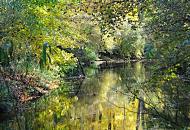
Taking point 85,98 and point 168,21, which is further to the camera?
point 85,98

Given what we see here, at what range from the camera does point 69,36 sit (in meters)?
22.2

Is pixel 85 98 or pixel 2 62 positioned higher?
pixel 2 62

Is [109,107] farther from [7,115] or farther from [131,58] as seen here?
[131,58]

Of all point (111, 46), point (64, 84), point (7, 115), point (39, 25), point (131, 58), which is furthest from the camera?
point (131, 58)

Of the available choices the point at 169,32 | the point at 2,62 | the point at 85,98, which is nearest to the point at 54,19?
the point at 2,62

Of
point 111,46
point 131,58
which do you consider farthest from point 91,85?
point 131,58

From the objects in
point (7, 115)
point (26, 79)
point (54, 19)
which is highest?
point (54, 19)

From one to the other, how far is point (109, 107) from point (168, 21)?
1337cm

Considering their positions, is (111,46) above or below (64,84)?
above

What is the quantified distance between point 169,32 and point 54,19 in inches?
586

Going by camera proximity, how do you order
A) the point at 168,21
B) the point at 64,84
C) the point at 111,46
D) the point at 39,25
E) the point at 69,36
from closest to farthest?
the point at 168,21, the point at 39,25, the point at 69,36, the point at 64,84, the point at 111,46

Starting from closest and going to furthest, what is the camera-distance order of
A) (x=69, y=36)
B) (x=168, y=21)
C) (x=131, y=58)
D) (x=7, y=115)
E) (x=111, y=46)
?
(x=168, y=21) < (x=7, y=115) < (x=69, y=36) < (x=111, y=46) < (x=131, y=58)

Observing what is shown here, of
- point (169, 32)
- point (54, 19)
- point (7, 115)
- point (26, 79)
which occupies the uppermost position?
point (54, 19)

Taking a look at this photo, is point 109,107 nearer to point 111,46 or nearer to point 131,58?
point 111,46
